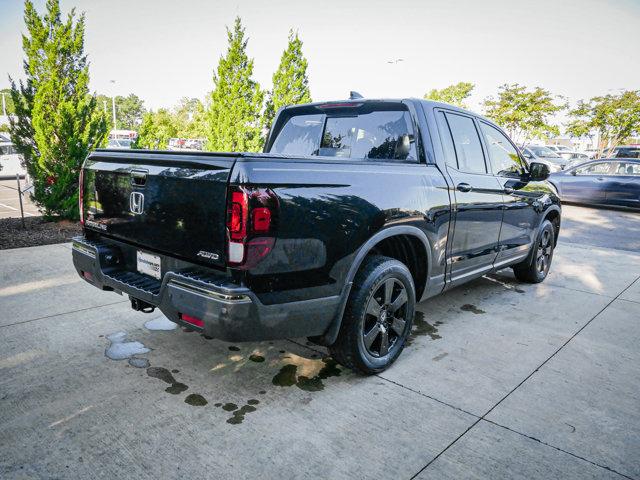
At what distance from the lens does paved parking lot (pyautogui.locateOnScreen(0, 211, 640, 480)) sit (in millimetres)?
2186

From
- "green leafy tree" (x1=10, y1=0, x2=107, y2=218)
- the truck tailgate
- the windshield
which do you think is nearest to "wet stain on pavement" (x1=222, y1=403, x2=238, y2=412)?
the truck tailgate

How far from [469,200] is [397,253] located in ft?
2.87

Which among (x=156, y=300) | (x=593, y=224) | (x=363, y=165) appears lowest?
(x=593, y=224)

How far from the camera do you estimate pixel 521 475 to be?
215cm

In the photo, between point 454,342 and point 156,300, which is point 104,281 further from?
point 454,342

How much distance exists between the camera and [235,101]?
40.7 ft

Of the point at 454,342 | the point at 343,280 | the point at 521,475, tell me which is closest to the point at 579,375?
the point at 454,342

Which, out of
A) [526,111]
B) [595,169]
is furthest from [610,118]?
[595,169]

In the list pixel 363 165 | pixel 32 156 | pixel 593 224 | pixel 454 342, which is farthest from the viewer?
pixel 593 224

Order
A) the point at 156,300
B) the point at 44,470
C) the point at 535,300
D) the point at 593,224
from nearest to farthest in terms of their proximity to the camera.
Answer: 1. the point at 44,470
2. the point at 156,300
3. the point at 535,300
4. the point at 593,224

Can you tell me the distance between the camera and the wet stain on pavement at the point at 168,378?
2.78 m

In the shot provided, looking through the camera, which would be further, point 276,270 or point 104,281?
point 104,281

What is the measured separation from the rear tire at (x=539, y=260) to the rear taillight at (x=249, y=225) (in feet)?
13.2

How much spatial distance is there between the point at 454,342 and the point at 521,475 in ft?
5.11
